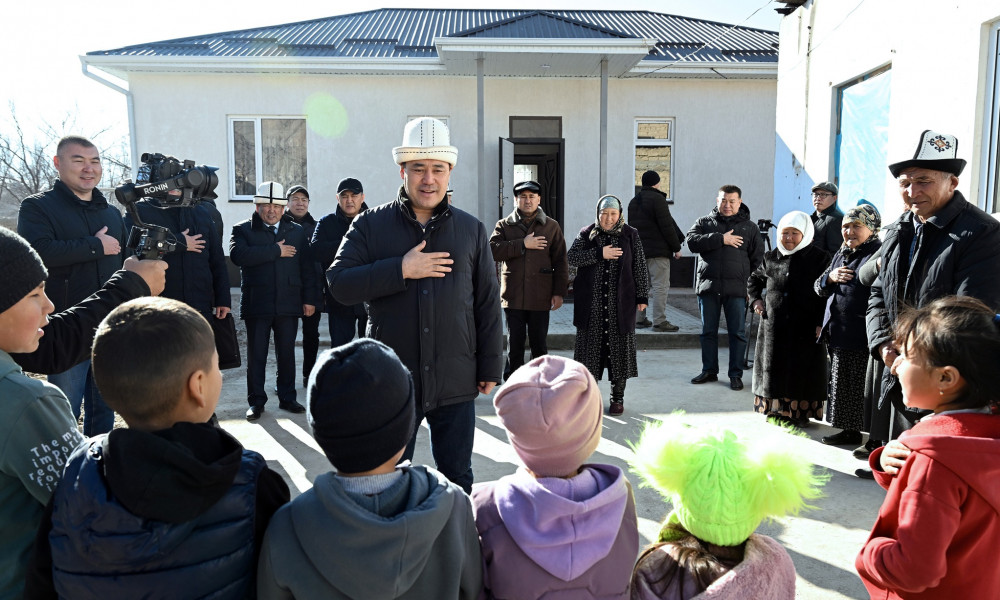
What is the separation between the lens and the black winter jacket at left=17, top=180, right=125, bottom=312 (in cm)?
415

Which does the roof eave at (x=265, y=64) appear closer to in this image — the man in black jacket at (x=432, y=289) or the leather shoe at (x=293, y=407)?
the leather shoe at (x=293, y=407)

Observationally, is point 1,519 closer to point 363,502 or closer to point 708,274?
point 363,502

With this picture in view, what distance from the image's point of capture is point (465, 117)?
11.5 metres

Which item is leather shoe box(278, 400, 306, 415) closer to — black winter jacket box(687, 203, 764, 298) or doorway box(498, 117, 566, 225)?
black winter jacket box(687, 203, 764, 298)

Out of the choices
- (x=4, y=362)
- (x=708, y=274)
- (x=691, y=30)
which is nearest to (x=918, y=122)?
(x=708, y=274)

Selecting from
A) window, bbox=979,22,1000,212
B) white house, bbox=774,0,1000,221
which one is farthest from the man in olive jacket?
window, bbox=979,22,1000,212

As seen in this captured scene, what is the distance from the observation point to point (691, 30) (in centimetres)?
1385

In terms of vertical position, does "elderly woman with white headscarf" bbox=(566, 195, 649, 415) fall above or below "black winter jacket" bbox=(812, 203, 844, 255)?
below

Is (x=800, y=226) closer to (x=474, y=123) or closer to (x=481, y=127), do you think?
(x=481, y=127)

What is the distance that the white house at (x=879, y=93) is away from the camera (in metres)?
5.16

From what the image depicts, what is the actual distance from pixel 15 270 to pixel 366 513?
119 cm

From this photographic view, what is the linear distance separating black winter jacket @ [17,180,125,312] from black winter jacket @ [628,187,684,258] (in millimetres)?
6216

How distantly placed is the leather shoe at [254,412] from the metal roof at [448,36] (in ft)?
20.8

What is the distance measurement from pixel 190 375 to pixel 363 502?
17.5 inches
